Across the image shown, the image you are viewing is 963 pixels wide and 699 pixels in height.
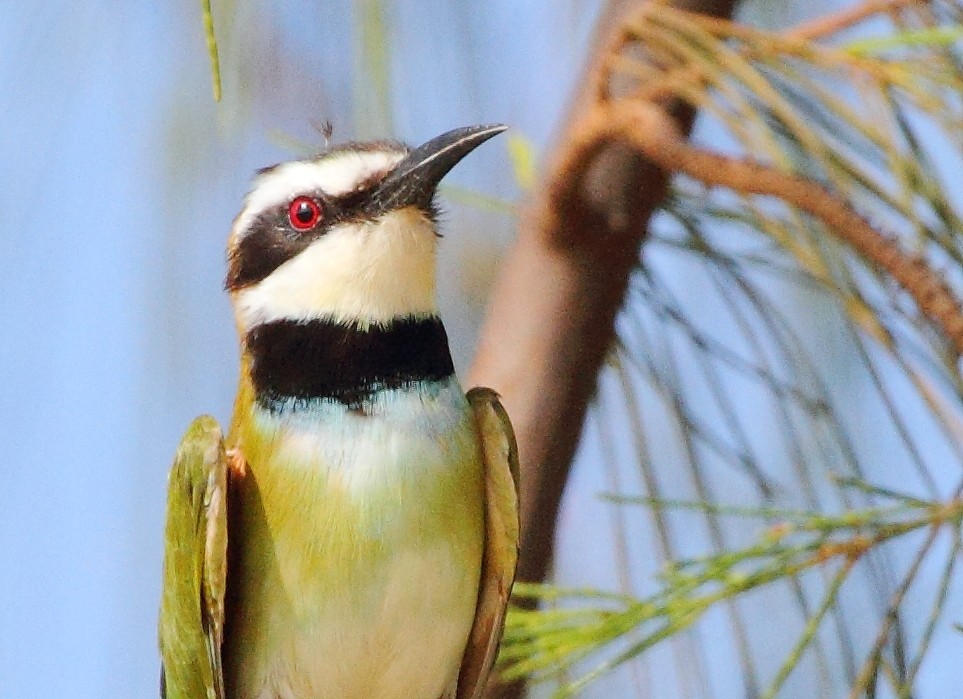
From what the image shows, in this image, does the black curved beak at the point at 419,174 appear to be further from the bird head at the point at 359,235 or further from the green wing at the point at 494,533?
the green wing at the point at 494,533

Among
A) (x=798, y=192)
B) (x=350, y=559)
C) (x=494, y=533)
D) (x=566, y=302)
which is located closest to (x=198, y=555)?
(x=350, y=559)

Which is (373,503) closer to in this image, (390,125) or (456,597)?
(456,597)

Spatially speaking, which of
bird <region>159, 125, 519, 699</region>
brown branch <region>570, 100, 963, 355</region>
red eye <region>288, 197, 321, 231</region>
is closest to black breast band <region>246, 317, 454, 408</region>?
bird <region>159, 125, 519, 699</region>

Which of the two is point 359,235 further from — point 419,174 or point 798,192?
point 798,192

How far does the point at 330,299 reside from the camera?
137 cm

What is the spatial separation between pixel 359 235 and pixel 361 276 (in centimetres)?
4

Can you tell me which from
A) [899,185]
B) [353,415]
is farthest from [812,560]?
[353,415]

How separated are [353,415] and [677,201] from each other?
0.56 metres

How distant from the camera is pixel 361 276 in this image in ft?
4.48

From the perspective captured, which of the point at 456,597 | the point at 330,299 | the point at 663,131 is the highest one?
the point at 663,131

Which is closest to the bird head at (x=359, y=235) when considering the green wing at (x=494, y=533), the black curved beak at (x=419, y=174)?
the black curved beak at (x=419, y=174)

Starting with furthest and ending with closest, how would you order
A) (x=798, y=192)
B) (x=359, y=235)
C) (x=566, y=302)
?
(x=566, y=302), (x=359, y=235), (x=798, y=192)

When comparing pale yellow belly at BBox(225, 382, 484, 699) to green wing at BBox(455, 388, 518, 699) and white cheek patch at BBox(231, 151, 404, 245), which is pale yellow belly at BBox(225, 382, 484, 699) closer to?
green wing at BBox(455, 388, 518, 699)

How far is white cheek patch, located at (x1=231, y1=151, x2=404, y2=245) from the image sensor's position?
4.50ft
